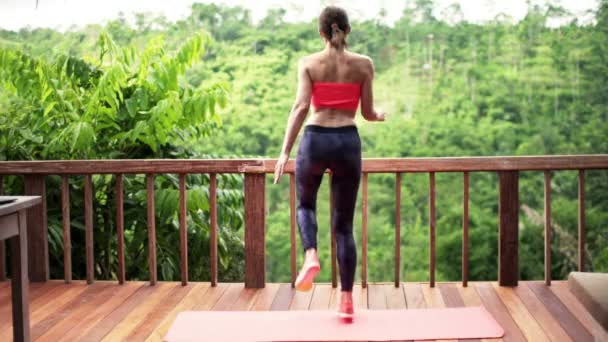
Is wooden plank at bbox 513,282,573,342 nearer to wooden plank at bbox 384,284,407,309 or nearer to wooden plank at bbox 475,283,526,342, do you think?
wooden plank at bbox 475,283,526,342

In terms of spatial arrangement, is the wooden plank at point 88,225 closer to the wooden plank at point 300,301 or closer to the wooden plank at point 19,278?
the wooden plank at point 300,301

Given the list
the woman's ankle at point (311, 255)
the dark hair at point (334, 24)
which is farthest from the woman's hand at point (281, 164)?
the dark hair at point (334, 24)

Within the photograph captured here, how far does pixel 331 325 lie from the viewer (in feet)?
11.4

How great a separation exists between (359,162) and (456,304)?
103 cm

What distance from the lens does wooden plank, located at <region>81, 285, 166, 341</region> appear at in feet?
11.2

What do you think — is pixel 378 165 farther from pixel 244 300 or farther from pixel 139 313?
pixel 139 313

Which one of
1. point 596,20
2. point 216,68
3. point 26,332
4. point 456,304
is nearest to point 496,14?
point 596,20

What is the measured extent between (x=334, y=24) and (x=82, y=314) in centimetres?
191

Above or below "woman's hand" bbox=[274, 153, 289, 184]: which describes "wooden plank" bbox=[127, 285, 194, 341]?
below

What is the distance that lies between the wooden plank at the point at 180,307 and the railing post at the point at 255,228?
284 millimetres

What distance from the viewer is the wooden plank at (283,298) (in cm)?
390

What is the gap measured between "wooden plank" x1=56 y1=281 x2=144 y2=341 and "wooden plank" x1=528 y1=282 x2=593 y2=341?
7.25 feet

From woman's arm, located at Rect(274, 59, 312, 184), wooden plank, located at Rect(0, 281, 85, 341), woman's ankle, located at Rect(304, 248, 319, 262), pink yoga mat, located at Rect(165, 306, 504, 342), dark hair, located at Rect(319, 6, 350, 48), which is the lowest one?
pink yoga mat, located at Rect(165, 306, 504, 342)

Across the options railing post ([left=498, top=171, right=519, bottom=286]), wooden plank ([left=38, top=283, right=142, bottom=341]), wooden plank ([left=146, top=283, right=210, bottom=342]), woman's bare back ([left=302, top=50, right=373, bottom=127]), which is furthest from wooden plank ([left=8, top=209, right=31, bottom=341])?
railing post ([left=498, top=171, right=519, bottom=286])
